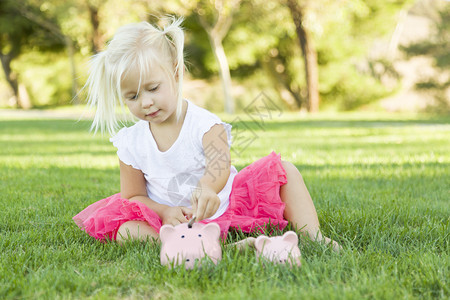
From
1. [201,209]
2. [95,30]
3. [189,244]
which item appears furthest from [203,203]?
[95,30]

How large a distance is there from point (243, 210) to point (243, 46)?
63.2 feet

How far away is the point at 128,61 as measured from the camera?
7.68ft

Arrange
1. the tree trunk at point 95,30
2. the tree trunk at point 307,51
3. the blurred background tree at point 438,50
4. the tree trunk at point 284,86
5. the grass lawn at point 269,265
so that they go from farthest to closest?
1. the tree trunk at point 284,86
2. the tree trunk at point 95,30
3. the tree trunk at point 307,51
4. the blurred background tree at point 438,50
5. the grass lawn at point 269,265

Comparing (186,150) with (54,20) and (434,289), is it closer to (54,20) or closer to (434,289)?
(434,289)

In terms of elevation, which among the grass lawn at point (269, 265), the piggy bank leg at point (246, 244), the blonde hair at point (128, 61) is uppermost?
the blonde hair at point (128, 61)

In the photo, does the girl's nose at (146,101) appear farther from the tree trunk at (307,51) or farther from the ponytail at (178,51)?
the tree trunk at (307,51)

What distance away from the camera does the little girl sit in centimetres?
240

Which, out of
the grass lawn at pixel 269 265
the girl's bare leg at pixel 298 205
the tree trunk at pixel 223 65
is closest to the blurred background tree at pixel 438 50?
the tree trunk at pixel 223 65

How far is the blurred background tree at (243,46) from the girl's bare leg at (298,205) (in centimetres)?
1344

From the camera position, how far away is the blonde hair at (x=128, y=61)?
2361 mm

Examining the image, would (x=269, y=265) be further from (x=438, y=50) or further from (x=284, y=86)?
(x=284, y=86)

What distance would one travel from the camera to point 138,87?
234 centimetres

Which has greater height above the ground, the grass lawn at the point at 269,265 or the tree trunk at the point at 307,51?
the tree trunk at the point at 307,51

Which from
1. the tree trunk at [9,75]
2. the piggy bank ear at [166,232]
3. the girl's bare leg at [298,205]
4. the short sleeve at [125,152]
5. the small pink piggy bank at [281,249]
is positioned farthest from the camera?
the tree trunk at [9,75]
